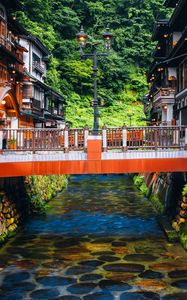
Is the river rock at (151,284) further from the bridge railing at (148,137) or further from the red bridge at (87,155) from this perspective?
the bridge railing at (148,137)

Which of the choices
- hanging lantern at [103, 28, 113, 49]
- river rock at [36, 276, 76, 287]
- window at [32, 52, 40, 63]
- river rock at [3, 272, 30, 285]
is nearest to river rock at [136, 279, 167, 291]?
river rock at [36, 276, 76, 287]

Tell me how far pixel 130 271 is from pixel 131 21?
230ft

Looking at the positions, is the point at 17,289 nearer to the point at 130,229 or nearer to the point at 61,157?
the point at 61,157

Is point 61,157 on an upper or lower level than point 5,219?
upper

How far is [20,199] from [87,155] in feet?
34.4

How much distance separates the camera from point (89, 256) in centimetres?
1938

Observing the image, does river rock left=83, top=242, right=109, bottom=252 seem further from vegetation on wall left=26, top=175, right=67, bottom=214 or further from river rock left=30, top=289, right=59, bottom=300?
vegetation on wall left=26, top=175, right=67, bottom=214

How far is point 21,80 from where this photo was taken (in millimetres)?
38000

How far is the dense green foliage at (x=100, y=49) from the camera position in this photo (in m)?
64.9

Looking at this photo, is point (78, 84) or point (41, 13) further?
point (78, 84)

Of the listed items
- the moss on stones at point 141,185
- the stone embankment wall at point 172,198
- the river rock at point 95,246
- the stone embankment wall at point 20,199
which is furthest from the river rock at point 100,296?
the moss on stones at point 141,185

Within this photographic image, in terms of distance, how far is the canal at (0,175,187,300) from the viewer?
1506 centimetres

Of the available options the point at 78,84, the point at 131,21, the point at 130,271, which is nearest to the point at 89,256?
the point at 130,271

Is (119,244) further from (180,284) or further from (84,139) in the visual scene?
(84,139)
